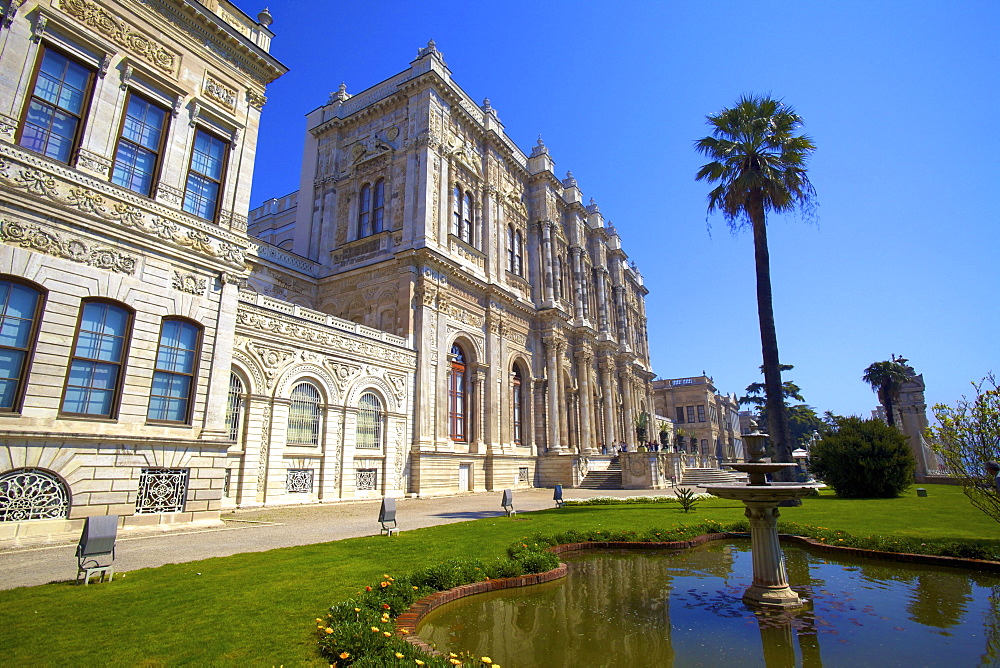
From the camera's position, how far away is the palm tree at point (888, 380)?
46188 millimetres

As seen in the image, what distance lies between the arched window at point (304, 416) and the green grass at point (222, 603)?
848 centimetres

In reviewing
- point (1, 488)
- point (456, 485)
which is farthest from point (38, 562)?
point (456, 485)

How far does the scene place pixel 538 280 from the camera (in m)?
35.8

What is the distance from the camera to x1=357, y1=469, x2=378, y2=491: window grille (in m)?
19.9

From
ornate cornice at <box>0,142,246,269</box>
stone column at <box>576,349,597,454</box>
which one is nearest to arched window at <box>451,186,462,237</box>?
stone column at <box>576,349,597,454</box>

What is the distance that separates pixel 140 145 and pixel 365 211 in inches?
638

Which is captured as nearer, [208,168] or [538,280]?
[208,168]

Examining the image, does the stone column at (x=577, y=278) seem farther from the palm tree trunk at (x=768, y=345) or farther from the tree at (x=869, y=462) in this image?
the tree at (x=869, y=462)

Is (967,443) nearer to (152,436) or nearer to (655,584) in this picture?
(655,584)

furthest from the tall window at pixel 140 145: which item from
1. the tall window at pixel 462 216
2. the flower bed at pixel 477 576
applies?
the tall window at pixel 462 216

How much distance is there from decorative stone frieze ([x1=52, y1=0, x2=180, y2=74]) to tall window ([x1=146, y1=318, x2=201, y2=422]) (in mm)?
6442

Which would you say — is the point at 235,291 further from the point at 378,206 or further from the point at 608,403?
the point at 608,403

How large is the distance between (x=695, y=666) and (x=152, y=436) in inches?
443

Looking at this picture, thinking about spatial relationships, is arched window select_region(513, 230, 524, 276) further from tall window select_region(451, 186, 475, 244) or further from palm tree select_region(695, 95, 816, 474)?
palm tree select_region(695, 95, 816, 474)
